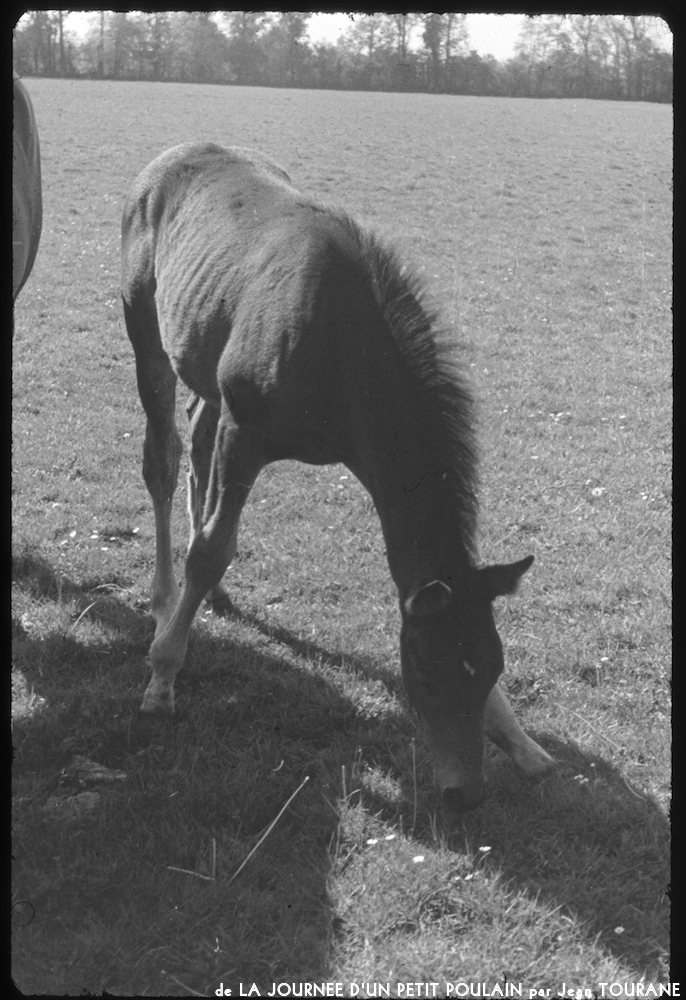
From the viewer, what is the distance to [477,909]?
3391mm

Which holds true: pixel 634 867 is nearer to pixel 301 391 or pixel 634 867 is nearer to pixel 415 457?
pixel 415 457

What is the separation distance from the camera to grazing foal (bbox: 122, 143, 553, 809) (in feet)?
11.6

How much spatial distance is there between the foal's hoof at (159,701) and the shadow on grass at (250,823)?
0.18 ft

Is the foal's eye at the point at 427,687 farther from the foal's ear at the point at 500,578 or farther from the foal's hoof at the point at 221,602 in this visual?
the foal's hoof at the point at 221,602

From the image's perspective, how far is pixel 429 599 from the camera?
137 inches

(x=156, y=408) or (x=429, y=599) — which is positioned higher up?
(x=156, y=408)

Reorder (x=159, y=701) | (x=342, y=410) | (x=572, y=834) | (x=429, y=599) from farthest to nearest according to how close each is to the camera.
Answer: (x=159, y=701) → (x=342, y=410) → (x=572, y=834) → (x=429, y=599)

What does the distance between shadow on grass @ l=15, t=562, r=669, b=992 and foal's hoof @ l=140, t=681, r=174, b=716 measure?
0.06 m

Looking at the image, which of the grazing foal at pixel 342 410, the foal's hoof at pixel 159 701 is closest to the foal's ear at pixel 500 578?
Answer: the grazing foal at pixel 342 410

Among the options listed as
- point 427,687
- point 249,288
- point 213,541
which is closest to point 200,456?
point 213,541

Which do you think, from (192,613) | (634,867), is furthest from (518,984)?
(192,613)

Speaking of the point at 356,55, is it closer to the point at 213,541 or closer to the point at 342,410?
the point at 342,410

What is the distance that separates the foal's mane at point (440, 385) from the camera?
3.75 meters

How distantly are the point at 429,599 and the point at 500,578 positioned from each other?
0.30 m
